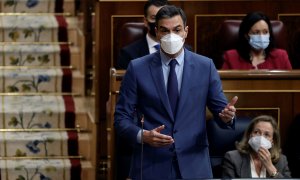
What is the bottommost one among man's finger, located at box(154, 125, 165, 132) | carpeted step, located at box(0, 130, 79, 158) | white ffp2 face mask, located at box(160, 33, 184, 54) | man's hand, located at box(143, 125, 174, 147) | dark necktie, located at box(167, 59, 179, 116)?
carpeted step, located at box(0, 130, 79, 158)

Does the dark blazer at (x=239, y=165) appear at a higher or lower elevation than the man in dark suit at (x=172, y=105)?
lower

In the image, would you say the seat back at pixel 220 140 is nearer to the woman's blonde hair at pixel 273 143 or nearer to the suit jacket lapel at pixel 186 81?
the woman's blonde hair at pixel 273 143

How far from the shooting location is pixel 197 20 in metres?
3.99

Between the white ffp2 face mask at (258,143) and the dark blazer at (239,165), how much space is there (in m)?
0.04

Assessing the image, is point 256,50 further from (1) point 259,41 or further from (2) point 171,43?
(2) point 171,43

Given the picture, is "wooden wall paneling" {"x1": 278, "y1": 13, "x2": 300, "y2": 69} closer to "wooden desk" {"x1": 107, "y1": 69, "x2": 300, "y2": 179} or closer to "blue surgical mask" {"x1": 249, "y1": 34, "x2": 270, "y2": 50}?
"blue surgical mask" {"x1": 249, "y1": 34, "x2": 270, "y2": 50}

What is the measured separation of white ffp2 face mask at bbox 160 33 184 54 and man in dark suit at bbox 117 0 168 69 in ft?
→ 3.06

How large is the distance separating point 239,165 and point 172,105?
0.58m

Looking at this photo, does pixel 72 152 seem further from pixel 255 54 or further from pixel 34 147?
pixel 255 54

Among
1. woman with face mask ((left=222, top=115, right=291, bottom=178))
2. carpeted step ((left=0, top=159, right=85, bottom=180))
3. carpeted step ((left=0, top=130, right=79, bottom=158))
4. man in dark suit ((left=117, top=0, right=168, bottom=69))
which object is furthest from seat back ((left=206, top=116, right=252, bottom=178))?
carpeted step ((left=0, top=130, right=79, bottom=158))

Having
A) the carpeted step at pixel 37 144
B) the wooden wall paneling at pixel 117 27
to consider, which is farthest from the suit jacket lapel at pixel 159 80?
the carpeted step at pixel 37 144

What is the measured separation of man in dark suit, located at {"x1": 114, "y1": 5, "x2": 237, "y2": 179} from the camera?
2510 mm

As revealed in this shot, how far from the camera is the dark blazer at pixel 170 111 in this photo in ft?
8.23

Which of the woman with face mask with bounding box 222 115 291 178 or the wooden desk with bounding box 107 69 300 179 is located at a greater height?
the wooden desk with bounding box 107 69 300 179
